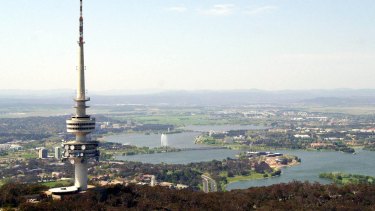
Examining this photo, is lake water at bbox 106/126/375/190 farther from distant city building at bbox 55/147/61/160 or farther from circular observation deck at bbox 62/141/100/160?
circular observation deck at bbox 62/141/100/160

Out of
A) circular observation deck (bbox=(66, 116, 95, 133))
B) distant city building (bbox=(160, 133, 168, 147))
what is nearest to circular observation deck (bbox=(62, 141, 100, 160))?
circular observation deck (bbox=(66, 116, 95, 133))

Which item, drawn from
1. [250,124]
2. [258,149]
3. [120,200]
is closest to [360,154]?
[258,149]

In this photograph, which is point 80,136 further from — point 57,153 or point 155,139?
point 155,139

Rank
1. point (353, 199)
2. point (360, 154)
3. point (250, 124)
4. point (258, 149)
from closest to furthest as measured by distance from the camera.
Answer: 1. point (353, 199)
2. point (360, 154)
3. point (258, 149)
4. point (250, 124)

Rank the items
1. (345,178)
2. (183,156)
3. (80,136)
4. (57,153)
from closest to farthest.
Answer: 1. (80,136)
2. (345,178)
3. (57,153)
4. (183,156)

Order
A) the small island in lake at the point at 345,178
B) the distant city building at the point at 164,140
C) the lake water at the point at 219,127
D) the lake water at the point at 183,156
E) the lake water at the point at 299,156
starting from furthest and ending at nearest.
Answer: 1. the lake water at the point at 219,127
2. the distant city building at the point at 164,140
3. the lake water at the point at 183,156
4. the lake water at the point at 299,156
5. the small island in lake at the point at 345,178

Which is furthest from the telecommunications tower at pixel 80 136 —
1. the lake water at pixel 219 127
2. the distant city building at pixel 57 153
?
the lake water at pixel 219 127

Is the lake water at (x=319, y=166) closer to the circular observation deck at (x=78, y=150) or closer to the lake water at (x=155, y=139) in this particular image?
the circular observation deck at (x=78, y=150)

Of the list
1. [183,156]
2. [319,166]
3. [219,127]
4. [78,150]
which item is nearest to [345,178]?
[319,166]

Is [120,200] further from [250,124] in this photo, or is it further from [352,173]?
[250,124]
